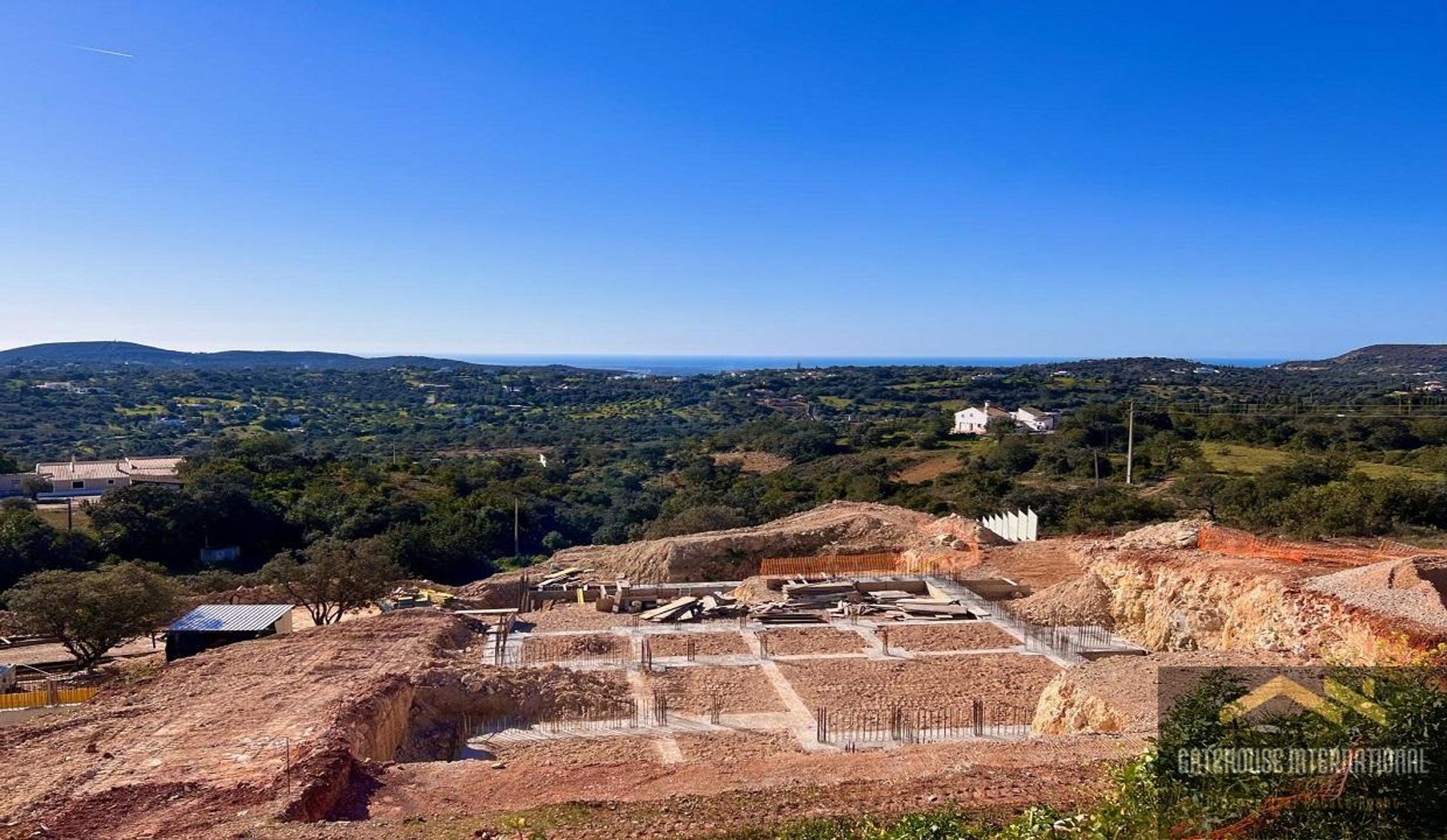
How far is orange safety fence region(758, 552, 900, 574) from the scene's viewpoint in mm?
25016

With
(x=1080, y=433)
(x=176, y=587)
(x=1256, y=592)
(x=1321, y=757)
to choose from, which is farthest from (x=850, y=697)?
(x=1080, y=433)

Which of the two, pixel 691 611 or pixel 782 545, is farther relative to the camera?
pixel 782 545

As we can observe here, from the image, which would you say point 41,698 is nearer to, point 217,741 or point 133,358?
point 217,741

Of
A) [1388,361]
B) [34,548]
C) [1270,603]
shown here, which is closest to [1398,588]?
[1270,603]

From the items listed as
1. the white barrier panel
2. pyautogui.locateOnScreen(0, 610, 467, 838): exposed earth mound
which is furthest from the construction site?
the white barrier panel

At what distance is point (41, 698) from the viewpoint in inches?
587

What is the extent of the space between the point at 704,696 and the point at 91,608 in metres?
14.1

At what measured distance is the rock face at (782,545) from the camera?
25.7 metres

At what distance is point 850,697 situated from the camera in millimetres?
15039

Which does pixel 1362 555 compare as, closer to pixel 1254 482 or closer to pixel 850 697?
pixel 850 697

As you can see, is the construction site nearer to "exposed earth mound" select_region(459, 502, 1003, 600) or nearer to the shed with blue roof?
the shed with blue roof

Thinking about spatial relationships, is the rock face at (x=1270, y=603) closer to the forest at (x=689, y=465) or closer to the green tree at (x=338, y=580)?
the forest at (x=689, y=465)

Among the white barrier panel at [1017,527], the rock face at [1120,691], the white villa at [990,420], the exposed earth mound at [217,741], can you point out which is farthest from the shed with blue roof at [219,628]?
the white villa at [990,420]

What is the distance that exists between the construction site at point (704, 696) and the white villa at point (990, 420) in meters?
41.9
